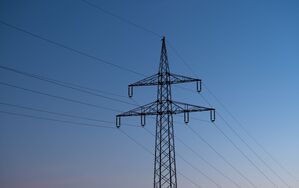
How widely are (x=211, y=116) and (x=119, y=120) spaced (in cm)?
813

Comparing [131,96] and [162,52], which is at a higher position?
[162,52]

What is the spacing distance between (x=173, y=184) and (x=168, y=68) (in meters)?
10.0

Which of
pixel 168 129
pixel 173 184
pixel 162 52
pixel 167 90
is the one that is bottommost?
pixel 173 184

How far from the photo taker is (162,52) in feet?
162

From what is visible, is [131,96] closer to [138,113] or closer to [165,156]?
[138,113]

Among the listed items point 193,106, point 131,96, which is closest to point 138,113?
point 131,96

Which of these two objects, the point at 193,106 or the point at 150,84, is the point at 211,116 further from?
the point at 150,84

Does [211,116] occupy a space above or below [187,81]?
below

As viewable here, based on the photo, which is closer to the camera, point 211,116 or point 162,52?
point 211,116

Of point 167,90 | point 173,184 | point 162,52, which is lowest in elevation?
point 173,184

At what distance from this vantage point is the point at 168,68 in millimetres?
48688

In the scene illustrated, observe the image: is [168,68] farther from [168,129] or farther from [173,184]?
[173,184]

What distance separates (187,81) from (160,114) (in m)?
3.70

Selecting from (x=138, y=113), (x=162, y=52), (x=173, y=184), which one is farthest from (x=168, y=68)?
(x=173, y=184)
